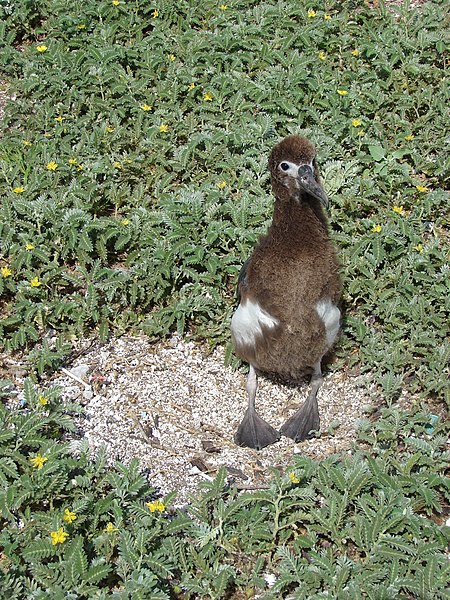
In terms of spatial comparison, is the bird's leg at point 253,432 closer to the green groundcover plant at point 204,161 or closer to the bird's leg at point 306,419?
the bird's leg at point 306,419

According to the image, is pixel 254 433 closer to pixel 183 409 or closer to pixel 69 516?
pixel 183 409

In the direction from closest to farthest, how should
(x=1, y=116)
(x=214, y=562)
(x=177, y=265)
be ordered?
(x=214, y=562)
(x=177, y=265)
(x=1, y=116)

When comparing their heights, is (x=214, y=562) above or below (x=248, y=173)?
below

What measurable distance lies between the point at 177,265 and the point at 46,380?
4.18 feet

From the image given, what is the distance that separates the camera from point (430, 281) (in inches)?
234

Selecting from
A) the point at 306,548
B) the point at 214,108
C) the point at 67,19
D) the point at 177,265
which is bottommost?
the point at 306,548

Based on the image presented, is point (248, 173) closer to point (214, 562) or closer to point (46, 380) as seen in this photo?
point (46, 380)

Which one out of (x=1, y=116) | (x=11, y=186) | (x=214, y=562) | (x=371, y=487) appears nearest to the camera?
(x=214, y=562)

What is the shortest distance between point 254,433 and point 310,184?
1.65 m

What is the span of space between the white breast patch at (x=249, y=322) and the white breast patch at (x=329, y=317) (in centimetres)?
29

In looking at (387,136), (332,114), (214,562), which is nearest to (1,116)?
(332,114)

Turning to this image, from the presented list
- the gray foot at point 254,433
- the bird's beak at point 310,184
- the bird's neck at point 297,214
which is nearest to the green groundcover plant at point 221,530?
the gray foot at point 254,433

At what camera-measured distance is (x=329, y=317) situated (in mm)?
5332

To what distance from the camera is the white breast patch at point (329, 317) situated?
5.23 m
